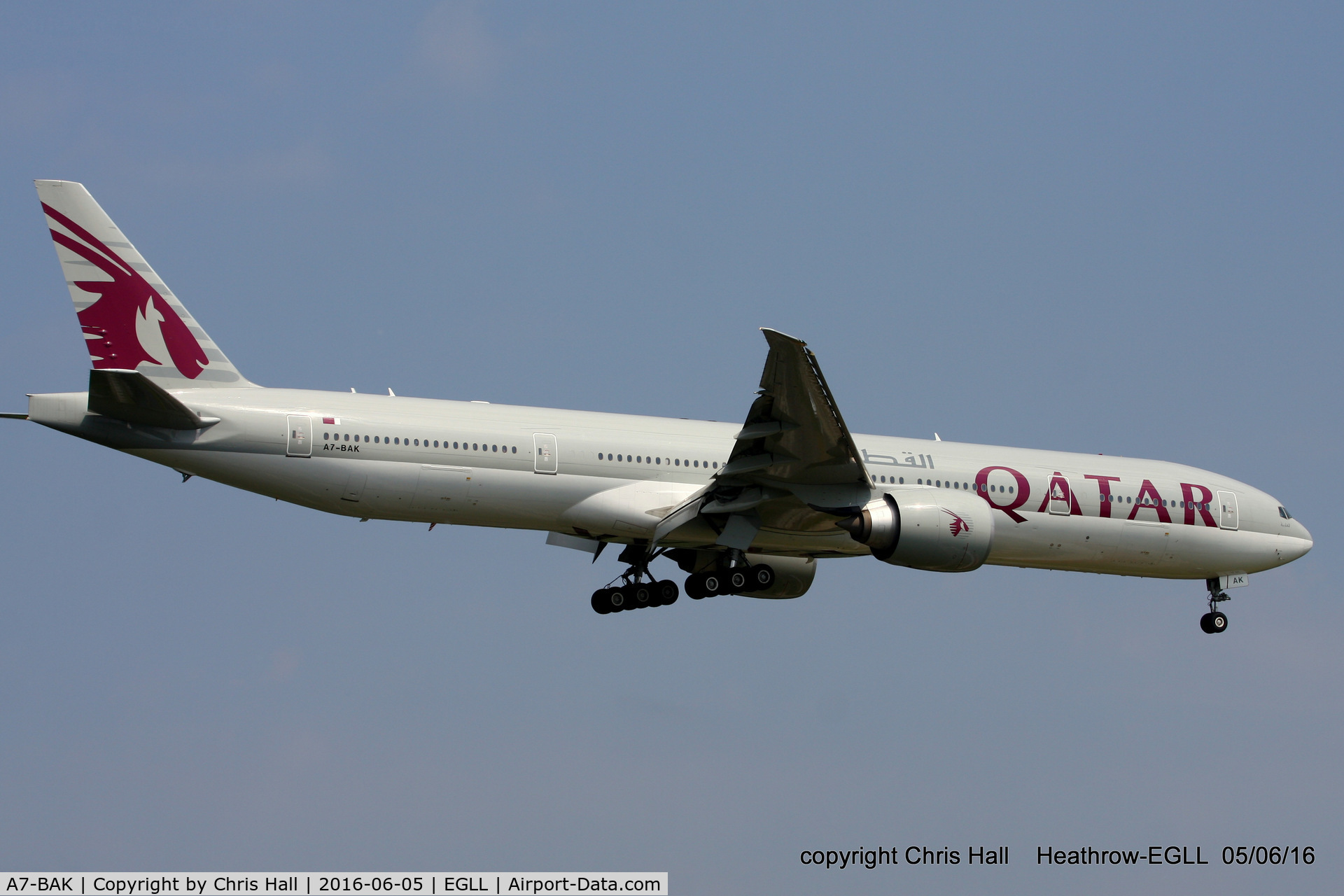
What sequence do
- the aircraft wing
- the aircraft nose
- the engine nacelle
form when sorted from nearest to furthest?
the aircraft wing
the engine nacelle
the aircraft nose

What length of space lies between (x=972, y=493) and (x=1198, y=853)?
24.9ft

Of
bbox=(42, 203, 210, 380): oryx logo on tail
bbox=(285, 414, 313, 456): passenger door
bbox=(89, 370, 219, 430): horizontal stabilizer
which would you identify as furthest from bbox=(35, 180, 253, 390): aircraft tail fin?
bbox=(285, 414, 313, 456): passenger door

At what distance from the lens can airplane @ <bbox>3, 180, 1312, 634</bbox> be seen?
2270 cm

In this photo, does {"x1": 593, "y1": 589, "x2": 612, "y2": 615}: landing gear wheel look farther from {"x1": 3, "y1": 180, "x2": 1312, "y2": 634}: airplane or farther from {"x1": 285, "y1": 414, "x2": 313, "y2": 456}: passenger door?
{"x1": 285, "y1": 414, "x2": 313, "y2": 456}: passenger door

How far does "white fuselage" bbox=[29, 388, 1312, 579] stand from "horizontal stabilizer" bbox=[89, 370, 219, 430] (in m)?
0.19

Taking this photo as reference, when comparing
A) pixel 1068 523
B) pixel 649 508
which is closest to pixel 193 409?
pixel 649 508

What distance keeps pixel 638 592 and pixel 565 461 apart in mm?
3929

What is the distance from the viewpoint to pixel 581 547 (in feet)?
89.5

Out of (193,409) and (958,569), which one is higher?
(193,409)

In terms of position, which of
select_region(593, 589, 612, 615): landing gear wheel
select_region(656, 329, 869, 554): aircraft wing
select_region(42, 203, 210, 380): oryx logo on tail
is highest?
select_region(42, 203, 210, 380): oryx logo on tail

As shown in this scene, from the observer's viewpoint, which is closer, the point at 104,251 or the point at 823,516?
the point at 104,251

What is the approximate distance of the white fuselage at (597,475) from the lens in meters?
23.0

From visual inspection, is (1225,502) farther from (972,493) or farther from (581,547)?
(581,547)

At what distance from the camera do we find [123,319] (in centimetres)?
2336
